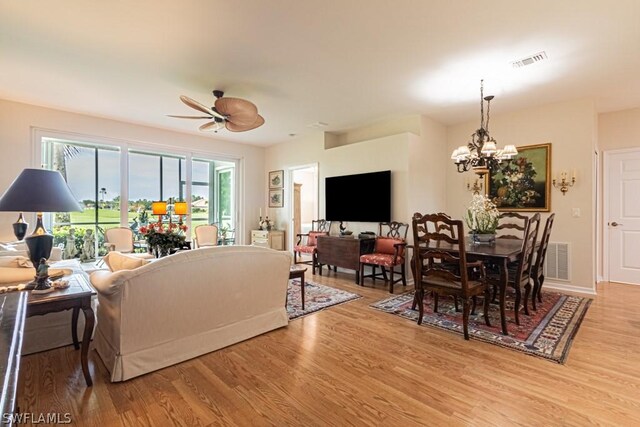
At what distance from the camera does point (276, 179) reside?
23.7 feet

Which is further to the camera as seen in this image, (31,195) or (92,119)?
(92,119)

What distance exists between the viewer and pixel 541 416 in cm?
175

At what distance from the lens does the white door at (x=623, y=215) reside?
4.73 metres

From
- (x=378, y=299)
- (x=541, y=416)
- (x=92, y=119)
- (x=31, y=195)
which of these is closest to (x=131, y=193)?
(x=92, y=119)

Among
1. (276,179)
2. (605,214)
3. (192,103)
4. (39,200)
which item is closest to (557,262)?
(605,214)

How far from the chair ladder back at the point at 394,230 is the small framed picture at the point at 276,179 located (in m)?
2.77

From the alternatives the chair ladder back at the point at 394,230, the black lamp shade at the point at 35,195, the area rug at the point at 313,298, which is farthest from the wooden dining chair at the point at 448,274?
the black lamp shade at the point at 35,195

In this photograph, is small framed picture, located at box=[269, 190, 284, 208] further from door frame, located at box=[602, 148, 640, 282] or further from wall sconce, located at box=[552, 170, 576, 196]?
door frame, located at box=[602, 148, 640, 282]

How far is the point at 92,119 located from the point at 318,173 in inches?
157

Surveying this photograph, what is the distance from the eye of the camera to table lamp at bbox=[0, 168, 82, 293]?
1.99 meters

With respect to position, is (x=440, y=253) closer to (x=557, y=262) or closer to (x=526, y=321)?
(x=526, y=321)

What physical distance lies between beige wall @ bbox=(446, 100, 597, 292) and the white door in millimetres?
932

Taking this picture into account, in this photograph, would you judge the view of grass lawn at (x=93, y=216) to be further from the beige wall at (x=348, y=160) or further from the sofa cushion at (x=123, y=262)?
the sofa cushion at (x=123, y=262)

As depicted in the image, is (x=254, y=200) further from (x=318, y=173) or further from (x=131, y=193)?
(x=131, y=193)
